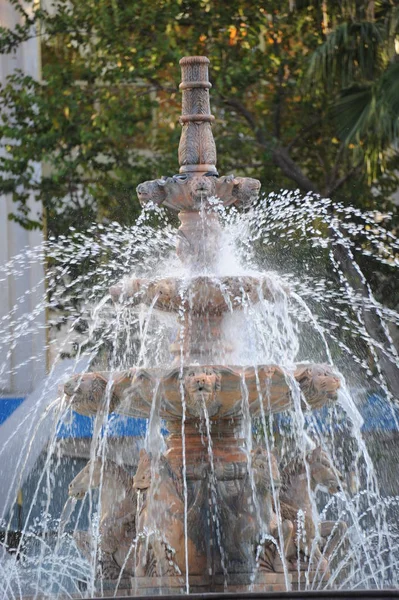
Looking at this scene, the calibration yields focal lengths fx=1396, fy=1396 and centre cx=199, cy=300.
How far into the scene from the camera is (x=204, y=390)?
303 inches

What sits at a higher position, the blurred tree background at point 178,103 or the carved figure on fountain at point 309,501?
the blurred tree background at point 178,103

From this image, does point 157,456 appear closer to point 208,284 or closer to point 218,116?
A: point 208,284

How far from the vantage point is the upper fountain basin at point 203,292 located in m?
8.16

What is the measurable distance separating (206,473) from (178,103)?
34.2 feet

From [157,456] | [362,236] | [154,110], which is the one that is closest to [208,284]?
[157,456]

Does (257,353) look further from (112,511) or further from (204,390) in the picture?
(204,390)

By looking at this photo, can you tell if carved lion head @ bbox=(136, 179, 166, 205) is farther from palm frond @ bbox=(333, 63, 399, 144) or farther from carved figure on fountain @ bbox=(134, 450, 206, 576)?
palm frond @ bbox=(333, 63, 399, 144)

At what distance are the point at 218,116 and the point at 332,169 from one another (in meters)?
1.64

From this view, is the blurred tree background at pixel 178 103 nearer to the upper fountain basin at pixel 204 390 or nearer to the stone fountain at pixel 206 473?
the stone fountain at pixel 206 473

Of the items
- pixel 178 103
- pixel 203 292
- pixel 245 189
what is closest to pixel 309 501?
pixel 203 292

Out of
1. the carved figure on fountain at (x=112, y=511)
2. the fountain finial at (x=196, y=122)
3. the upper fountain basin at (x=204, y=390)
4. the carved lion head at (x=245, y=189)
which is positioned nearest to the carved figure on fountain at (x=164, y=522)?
the carved figure on fountain at (x=112, y=511)

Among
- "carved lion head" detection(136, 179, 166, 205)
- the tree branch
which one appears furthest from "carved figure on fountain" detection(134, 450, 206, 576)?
the tree branch

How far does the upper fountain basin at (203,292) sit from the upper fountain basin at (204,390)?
0.53 m

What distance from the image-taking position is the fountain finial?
29.4 ft
